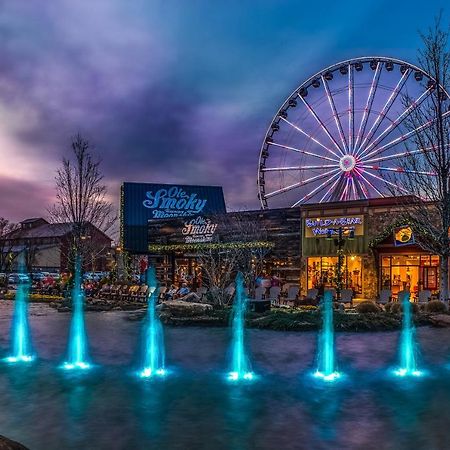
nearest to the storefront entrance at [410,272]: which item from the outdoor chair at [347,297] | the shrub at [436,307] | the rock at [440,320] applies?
the outdoor chair at [347,297]

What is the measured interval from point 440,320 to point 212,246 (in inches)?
787

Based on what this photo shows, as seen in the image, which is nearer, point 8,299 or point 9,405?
point 9,405

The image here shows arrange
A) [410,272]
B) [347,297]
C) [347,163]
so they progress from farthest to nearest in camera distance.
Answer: [347,163]
[410,272]
[347,297]

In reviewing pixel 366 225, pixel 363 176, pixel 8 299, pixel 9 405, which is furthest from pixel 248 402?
pixel 363 176

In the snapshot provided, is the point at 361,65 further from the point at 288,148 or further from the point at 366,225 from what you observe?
the point at 366,225

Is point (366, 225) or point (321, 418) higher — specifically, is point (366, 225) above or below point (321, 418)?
above

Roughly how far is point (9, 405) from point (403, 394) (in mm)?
5682

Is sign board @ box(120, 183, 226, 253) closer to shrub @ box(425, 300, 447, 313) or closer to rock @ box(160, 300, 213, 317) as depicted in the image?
rock @ box(160, 300, 213, 317)

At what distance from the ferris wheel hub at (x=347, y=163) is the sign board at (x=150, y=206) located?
16603 mm

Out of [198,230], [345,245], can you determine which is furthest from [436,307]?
[198,230]

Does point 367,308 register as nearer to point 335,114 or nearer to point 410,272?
point 410,272

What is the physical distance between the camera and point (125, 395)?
8.08 meters

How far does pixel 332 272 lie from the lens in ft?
95.1

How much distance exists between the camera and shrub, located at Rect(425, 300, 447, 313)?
Answer: 725 inches
